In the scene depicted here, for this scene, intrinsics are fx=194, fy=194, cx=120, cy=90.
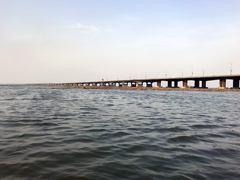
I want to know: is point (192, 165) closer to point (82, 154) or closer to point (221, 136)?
point (82, 154)

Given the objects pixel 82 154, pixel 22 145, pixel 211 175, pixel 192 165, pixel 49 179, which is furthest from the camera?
pixel 22 145

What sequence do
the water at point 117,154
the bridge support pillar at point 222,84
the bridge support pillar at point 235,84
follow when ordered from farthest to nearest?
the bridge support pillar at point 222,84 → the bridge support pillar at point 235,84 → the water at point 117,154

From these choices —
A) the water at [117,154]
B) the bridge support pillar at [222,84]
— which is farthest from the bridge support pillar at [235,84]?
the water at [117,154]

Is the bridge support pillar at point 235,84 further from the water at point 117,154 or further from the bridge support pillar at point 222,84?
the water at point 117,154

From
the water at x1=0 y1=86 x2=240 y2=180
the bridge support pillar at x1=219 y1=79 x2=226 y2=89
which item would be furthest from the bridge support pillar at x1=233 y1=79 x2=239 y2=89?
the water at x1=0 y1=86 x2=240 y2=180

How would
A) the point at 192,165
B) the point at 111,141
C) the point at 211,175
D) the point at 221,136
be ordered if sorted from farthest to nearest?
the point at 221,136 → the point at 111,141 → the point at 192,165 → the point at 211,175

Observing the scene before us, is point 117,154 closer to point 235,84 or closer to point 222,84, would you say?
point 235,84

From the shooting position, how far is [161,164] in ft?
19.2

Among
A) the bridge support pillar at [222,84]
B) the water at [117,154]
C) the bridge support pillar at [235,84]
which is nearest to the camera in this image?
the water at [117,154]

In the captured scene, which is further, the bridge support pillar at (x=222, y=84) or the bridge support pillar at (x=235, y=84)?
the bridge support pillar at (x=222, y=84)

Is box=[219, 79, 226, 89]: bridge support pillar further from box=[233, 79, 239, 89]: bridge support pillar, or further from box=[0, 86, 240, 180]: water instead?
box=[0, 86, 240, 180]: water

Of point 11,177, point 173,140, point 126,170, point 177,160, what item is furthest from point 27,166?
point 173,140

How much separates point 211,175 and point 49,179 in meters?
4.21

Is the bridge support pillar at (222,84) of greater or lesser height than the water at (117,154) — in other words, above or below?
above
